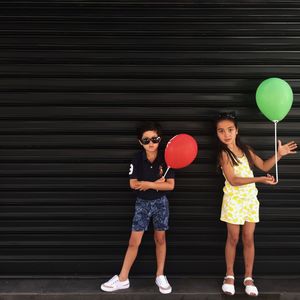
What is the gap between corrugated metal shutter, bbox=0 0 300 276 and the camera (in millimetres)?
4168

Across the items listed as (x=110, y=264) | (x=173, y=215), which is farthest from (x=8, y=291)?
(x=173, y=215)

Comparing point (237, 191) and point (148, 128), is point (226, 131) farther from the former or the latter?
point (148, 128)

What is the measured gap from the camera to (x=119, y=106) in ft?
13.9

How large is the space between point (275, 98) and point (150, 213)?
5.74 ft

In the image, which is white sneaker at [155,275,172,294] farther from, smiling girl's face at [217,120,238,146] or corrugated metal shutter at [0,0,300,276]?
smiling girl's face at [217,120,238,146]

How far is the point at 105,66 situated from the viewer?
13.7ft

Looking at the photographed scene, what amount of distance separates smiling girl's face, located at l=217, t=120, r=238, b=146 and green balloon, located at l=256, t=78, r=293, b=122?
0.37 meters

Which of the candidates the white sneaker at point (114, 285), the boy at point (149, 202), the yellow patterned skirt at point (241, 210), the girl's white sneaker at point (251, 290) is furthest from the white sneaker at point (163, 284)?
the yellow patterned skirt at point (241, 210)

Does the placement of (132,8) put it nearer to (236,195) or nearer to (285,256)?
(236,195)

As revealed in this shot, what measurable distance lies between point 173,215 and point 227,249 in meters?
0.71

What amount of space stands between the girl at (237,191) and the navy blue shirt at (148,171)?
62 cm

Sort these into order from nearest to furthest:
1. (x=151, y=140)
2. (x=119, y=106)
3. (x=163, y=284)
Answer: (x=151, y=140) → (x=163, y=284) → (x=119, y=106)

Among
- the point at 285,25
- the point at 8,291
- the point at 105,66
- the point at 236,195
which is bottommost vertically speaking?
the point at 8,291

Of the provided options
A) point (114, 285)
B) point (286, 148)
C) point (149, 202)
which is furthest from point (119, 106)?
point (114, 285)
